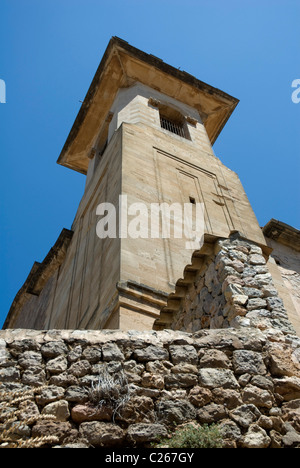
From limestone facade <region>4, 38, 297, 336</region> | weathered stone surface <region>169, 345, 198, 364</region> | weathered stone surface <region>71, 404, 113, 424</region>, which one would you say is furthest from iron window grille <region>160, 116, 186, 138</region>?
weathered stone surface <region>71, 404, 113, 424</region>

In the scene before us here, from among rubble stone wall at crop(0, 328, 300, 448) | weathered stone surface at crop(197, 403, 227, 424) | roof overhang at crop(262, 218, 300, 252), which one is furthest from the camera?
roof overhang at crop(262, 218, 300, 252)

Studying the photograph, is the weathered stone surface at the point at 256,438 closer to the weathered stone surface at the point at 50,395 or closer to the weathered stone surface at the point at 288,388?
the weathered stone surface at the point at 288,388

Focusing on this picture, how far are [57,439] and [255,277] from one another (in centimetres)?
257

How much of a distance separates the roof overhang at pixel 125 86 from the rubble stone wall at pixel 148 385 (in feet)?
44.8

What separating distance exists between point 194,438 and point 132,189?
7.56 metres

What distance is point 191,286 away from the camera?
18.6 ft

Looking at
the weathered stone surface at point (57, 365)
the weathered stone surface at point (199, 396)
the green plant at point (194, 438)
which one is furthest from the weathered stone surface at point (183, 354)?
the weathered stone surface at point (57, 365)

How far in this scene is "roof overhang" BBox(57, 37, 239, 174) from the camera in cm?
1638

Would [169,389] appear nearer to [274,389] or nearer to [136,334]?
[136,334]

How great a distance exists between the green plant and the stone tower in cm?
320

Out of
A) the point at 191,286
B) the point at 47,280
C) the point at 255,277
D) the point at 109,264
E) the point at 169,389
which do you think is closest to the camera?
the point at 169,389

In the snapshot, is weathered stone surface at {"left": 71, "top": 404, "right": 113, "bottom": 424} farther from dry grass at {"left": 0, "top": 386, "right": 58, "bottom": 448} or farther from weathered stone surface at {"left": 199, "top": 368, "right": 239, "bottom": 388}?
weathered stone surface at {"left": 199, "top": 368, "right": 239, "bottom": 388}

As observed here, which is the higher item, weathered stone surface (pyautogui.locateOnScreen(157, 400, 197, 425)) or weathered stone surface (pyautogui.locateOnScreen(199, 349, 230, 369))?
weathered stone surface (pyautogui.locateOnScreen(199, 349, 230, 369))
